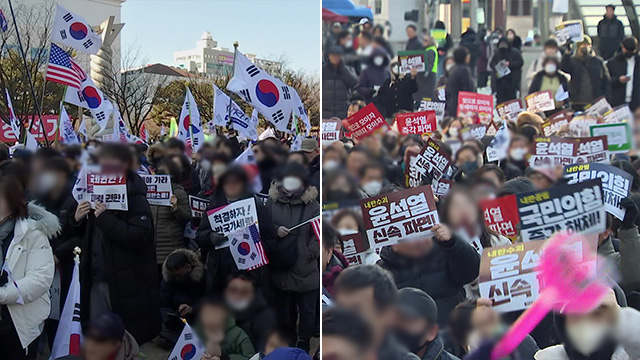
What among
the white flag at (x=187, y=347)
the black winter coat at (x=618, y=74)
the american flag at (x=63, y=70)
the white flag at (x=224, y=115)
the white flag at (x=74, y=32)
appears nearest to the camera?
the black winter coat at (x=618, y=74)

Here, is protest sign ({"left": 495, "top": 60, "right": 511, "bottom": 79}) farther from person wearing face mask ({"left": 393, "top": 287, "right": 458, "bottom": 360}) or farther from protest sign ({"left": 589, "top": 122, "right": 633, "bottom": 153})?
person wearing face mask ({"left": 393, "top": 287, "right": 458, "bottom": 360})

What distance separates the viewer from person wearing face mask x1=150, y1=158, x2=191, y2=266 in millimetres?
2549

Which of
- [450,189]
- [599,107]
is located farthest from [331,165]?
[599,107]

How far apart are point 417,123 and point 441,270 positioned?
0.49 m

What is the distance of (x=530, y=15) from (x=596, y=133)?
54 centimetres

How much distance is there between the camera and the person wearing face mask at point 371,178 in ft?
6.13

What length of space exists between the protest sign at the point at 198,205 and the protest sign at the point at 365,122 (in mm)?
771

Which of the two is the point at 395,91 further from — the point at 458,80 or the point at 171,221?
the point at 171,221

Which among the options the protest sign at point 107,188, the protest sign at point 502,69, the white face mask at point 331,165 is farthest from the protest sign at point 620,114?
the protest sign at point 107,188

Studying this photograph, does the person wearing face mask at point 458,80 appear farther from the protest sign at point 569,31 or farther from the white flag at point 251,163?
the white flag at point 251,163

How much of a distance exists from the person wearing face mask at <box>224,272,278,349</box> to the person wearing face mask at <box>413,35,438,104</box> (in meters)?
0.92

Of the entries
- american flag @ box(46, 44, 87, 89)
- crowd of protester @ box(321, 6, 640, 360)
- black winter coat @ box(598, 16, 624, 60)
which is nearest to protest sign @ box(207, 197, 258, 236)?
crowd of protester @ box(321, 6, 640, 360)

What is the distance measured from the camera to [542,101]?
1983 millimetres

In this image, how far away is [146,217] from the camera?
266 cm
